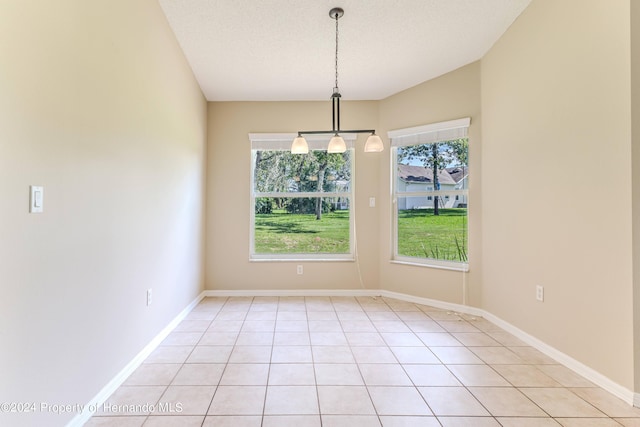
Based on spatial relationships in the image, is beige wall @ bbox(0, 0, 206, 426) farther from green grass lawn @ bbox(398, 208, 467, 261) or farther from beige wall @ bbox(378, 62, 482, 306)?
green grass lawn @ bbox(398, 208, 467, 261)

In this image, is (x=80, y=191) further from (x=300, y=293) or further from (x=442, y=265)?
(x=442, y=265)

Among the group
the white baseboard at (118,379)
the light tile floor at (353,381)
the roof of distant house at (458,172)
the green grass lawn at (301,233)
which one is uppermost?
the roof of distant house at (458,172)

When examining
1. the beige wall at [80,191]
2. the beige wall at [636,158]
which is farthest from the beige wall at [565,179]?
the beige wall at [80,191]

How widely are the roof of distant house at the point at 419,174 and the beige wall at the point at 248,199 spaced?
1.13 feet

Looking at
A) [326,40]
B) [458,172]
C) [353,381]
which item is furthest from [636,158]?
[326,40]

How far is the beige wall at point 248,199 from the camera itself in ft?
12.6

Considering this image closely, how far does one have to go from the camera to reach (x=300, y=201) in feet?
13.0

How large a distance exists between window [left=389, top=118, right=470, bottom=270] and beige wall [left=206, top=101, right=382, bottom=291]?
32 cm

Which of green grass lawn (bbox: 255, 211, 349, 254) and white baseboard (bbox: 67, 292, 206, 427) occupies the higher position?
green grass lawn (bbox: 255, 211, 349, 254)

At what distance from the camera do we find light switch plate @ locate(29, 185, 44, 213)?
1.22 metres

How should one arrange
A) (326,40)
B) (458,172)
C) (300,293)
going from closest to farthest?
(326,40)
(458,172)
(300,293)

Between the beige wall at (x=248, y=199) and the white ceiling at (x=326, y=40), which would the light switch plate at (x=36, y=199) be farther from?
the beige wall at (x=248, y=199)

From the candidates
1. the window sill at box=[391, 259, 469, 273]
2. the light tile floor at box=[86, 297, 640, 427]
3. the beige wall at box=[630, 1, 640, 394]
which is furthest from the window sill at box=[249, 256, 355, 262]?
the beige wall at box=[630, 1, 640, 394]

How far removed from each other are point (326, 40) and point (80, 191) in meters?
2.25
